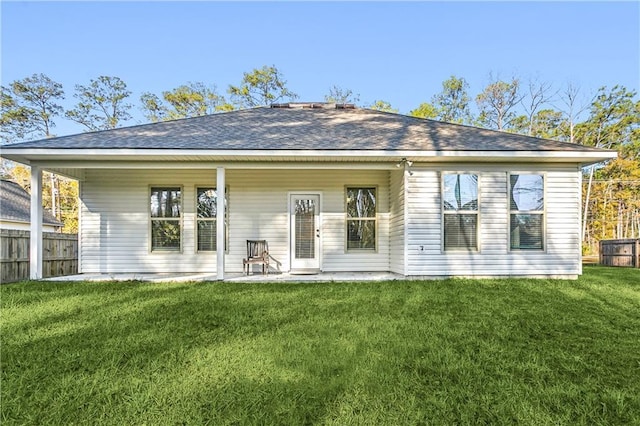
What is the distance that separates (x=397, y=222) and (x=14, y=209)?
16.0 meters

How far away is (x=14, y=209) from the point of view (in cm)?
1565

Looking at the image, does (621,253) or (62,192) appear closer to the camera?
(621,253)

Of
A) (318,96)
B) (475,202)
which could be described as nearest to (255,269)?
(475,202)

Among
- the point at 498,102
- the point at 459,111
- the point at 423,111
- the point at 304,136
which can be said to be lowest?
the point at 304,136

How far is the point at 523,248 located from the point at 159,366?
23.8ft

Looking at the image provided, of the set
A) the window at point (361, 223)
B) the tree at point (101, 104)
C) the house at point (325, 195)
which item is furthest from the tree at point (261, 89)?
the window at point (361, 223)

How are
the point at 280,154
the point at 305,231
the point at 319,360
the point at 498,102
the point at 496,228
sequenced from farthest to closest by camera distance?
the point at 498,102 → the point at 305,231 → the point at 496,228 → the point at 280,154 → the point at 319,360

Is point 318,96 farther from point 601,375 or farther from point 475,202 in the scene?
point 601,375

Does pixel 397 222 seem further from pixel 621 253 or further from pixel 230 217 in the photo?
Answer: pixel 621 253

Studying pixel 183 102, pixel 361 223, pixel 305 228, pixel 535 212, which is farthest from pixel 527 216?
pixel 183 102

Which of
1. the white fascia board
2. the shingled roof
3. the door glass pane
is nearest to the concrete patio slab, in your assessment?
the door glass pane

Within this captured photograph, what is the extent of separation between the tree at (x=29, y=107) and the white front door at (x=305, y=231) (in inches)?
885

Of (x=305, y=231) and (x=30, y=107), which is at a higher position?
(x=30, y=107)

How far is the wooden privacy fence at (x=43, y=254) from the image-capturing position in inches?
287
